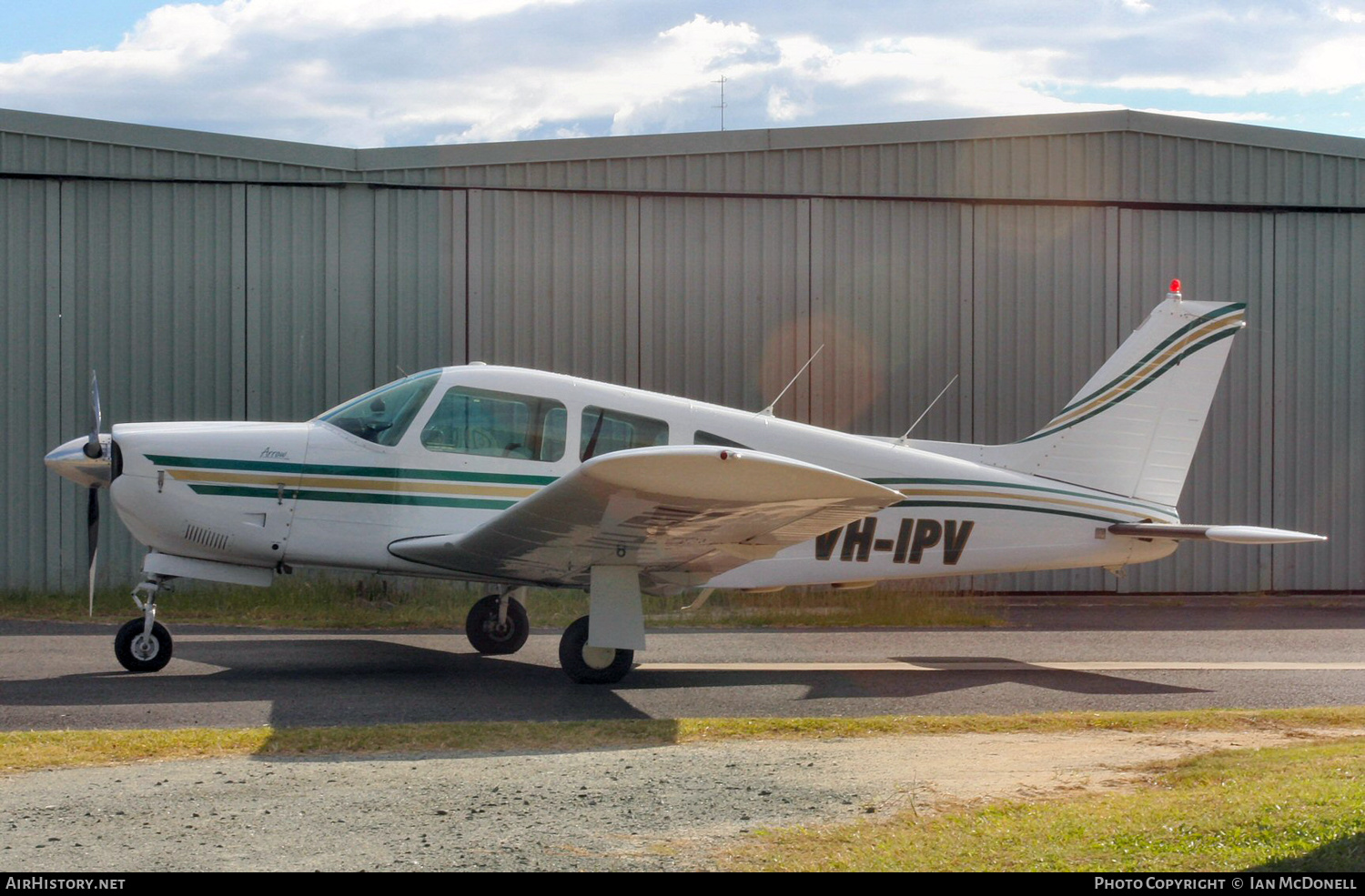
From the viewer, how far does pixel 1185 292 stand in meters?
14.8

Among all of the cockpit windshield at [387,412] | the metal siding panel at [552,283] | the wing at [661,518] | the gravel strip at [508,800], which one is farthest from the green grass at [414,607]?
the gravel strip at [508,800]

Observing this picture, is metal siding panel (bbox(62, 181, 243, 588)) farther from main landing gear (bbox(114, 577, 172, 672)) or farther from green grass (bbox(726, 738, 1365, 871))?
green grass (bbox(726, 738, 1365, 871))

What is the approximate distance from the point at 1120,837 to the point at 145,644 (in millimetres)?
6331

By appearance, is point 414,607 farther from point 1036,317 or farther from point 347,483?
point 1036,317

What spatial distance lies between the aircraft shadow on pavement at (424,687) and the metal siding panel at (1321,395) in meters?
7.92

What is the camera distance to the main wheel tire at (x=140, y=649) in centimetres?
773

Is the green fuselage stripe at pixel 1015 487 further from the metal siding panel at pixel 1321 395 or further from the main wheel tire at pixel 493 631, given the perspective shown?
the metal siding panel at pixel 1321 395

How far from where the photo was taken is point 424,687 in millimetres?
7488

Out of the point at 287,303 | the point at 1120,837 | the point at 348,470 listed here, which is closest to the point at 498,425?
the point at 348,470

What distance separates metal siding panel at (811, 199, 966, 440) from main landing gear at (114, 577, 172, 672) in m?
8.34

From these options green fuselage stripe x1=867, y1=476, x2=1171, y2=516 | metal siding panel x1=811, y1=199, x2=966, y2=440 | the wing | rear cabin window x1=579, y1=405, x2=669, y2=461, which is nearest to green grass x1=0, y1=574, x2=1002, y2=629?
metal siding panel x1=811, y1=199, x2=966, y2=440

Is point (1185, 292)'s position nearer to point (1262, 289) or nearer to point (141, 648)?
point (1262, 289)

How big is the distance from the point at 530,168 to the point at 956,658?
795 centimetres
